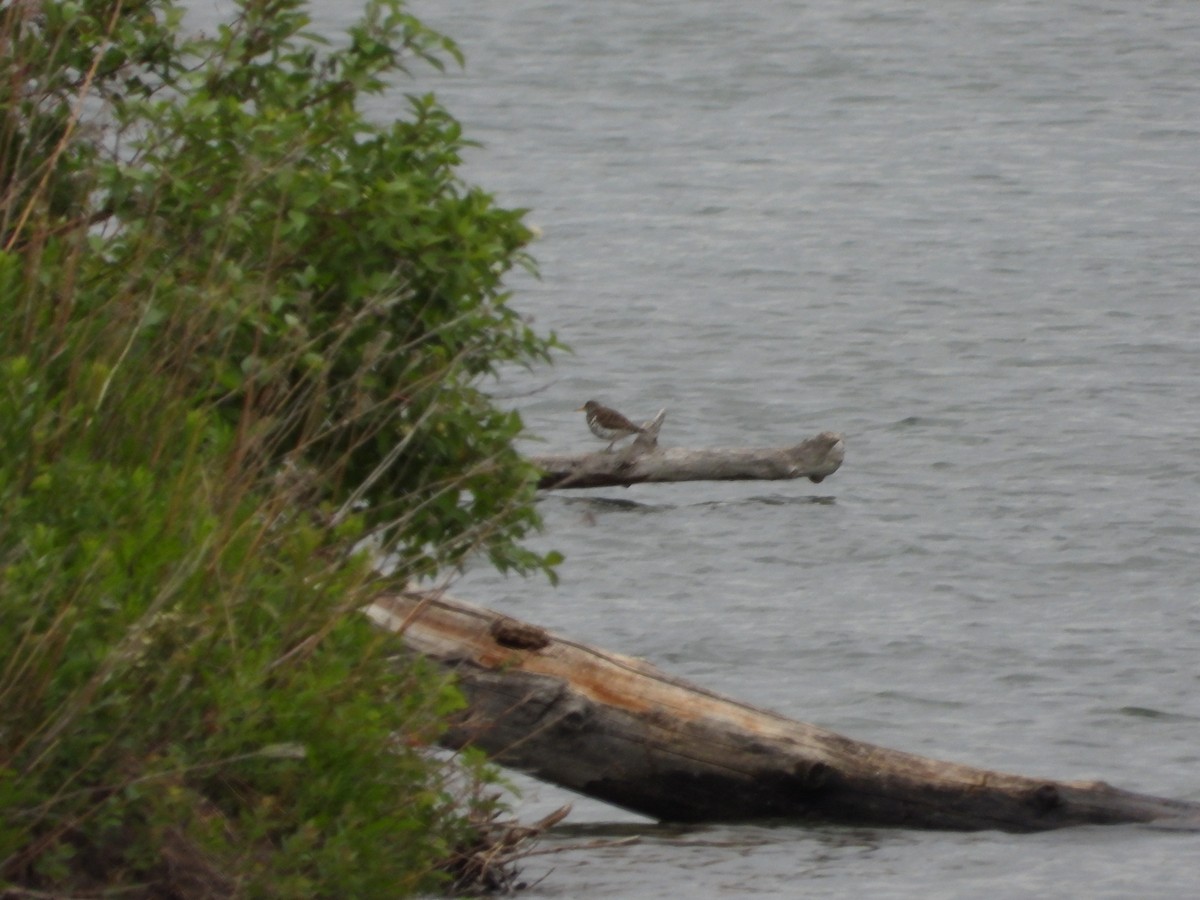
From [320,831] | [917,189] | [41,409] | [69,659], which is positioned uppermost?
[41,409]

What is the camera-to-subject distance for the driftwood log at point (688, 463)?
1302 centimetres

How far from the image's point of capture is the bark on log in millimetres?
7625

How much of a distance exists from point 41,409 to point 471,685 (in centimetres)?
224

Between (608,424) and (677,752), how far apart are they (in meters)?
6.66

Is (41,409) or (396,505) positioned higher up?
(41,409)

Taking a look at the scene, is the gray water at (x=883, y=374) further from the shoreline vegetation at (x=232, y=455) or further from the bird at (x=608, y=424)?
the shoreline vegetation at (x=232, y=455)

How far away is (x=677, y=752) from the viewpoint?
792 cm

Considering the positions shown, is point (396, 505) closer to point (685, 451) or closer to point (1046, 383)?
point (685, 451)

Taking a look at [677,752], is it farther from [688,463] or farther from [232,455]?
[688,463]

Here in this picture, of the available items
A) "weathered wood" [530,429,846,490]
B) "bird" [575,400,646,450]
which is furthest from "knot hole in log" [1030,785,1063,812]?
"bird" [575,400,646,450]

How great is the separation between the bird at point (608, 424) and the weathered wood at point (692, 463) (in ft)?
2.58

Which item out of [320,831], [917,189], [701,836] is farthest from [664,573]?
Result: [917,189]

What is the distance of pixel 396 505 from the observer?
714cm

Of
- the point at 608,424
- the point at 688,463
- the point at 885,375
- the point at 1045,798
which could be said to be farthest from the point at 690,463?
the point at 885,375
